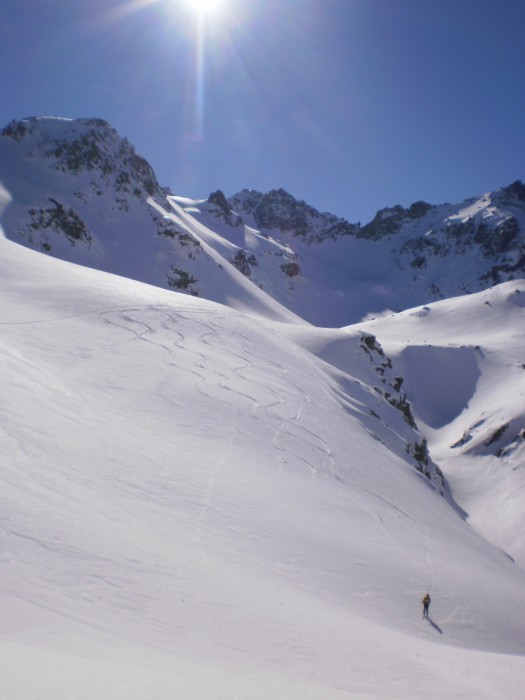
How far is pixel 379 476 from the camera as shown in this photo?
58.8 ft

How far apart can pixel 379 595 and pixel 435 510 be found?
10.9 metres

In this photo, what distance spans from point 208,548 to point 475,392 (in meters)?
59.9

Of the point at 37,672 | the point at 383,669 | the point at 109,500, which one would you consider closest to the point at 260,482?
the point at 109,500

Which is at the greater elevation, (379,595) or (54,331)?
(54,331)

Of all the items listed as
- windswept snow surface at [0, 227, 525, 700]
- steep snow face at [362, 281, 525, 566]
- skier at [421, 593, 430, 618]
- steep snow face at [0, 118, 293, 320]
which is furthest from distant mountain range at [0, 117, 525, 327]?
skier at [421, 593, 430, 618]

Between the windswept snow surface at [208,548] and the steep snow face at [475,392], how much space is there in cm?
2088

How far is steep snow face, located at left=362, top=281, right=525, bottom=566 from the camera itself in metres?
38.6

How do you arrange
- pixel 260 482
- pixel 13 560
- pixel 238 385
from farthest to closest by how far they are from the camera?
pixel 238 385 → pixel 260 482 → pixel 13 560

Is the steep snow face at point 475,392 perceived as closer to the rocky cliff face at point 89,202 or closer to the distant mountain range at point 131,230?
the distant mountain range at point 131,230

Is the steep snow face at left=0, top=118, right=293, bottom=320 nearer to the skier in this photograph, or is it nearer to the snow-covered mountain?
the snow-covered mountain

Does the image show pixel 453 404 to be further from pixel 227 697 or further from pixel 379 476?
pixel 227 697

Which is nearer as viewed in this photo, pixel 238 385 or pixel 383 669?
pixel 383 669

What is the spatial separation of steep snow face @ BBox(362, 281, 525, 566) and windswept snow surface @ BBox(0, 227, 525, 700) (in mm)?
20883

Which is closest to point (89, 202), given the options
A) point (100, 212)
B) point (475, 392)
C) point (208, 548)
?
point (100, 212)
